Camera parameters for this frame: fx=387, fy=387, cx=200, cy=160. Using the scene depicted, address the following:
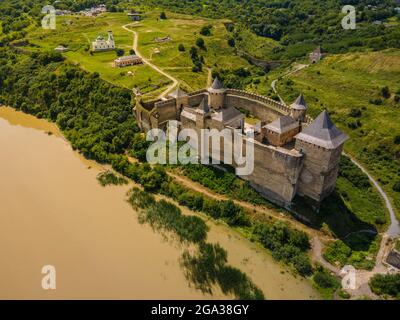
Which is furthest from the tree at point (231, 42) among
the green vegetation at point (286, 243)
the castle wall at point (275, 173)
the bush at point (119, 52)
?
the green vegetation at point (286, 243)

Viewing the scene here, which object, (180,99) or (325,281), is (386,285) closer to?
(325,281)

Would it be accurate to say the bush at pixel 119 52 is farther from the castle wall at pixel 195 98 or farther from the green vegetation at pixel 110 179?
the green vegetation at pixel 110 179

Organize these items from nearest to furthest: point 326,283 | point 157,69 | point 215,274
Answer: point 326,283 → point 215,274 → point 157,69

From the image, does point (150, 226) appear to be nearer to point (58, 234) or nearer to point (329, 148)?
point (58, 234)

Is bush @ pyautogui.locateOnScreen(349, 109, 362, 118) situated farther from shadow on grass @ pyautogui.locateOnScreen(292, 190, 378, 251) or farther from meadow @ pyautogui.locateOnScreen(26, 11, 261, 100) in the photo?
meadow @ pyautogui.locateOnScreen(26, 11, 261, 100)

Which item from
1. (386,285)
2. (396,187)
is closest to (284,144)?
(396,187)

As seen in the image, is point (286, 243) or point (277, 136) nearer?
point (286, 243)
